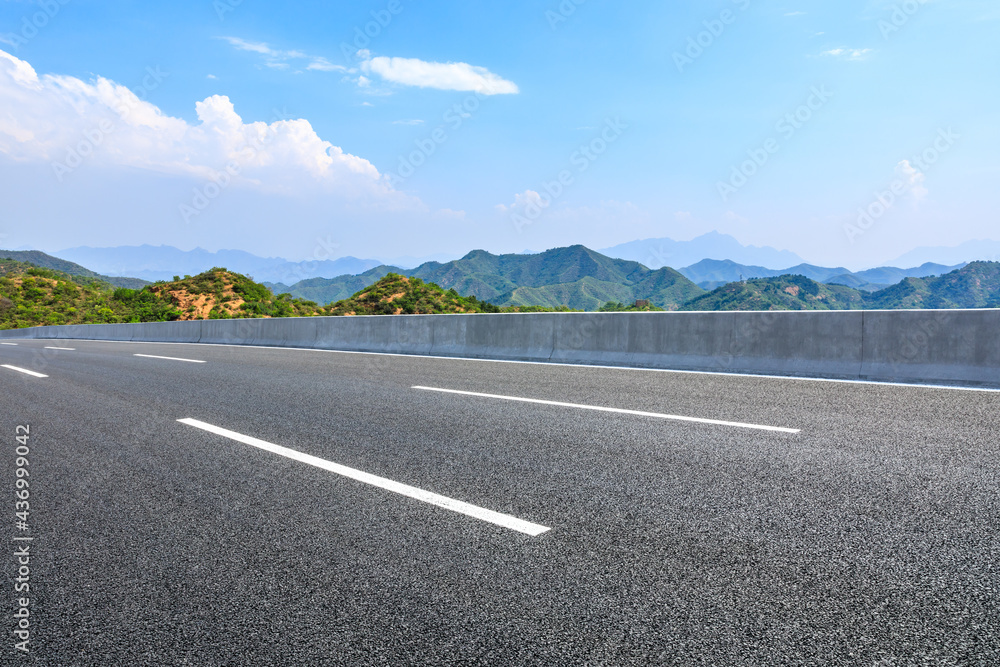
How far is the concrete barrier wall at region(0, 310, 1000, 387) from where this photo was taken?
7.80m

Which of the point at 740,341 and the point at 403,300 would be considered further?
the point at 403,300

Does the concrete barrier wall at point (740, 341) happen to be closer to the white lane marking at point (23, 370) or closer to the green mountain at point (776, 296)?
the white lane marking at point (23, 370)

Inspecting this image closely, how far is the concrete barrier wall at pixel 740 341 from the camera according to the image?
25.6 feet

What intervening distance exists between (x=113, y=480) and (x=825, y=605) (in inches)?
167

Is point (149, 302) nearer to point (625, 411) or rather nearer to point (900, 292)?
point (625, 411)

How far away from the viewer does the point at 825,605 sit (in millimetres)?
2283

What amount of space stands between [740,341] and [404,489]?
7.18 metres

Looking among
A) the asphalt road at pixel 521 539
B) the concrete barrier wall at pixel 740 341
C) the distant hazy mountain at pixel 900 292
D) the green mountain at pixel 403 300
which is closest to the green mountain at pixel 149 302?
the green mountain at pixel 403 300

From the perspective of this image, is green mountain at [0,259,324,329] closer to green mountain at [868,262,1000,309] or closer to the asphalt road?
the asphalt road

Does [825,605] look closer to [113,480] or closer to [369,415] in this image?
[113,480]

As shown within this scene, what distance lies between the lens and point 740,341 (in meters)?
9.52

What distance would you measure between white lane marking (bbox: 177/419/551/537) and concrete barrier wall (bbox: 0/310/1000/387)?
6.73 m

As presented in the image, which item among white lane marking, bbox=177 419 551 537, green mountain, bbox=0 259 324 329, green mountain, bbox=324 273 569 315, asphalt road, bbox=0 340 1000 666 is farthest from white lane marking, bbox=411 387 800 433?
green mountain, bbox=0 259 324 329

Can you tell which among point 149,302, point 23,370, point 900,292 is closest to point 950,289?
point 900,292
